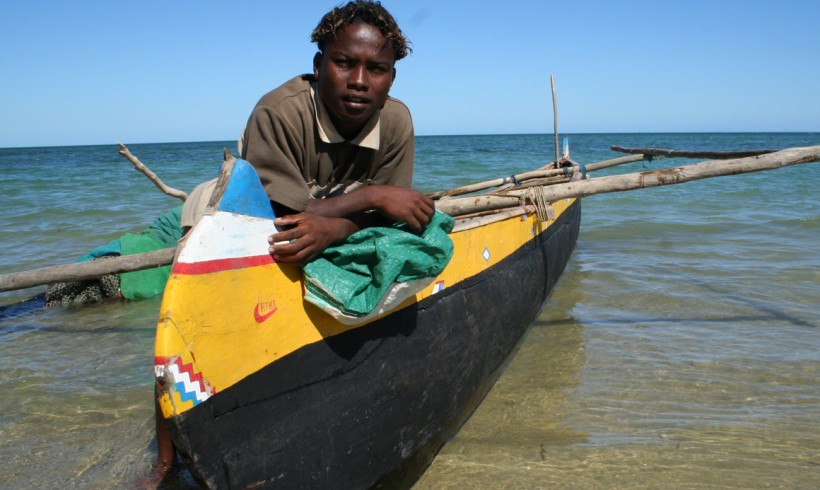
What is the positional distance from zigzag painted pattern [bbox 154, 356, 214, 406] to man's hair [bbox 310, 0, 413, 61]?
1124mm

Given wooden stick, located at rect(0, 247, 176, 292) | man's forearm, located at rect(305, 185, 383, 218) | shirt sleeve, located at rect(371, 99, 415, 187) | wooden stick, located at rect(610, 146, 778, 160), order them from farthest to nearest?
wooden stick, located at rect(610, 146, 778, 160) < wooden stick, located at rect(0, 247, 176, 292) < shirt sleeve, located at rect(371, 99, 415, 187) < man's forearm, located at rect(305, 185, 383, 218)

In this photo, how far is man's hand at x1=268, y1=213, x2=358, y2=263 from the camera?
5.50ft

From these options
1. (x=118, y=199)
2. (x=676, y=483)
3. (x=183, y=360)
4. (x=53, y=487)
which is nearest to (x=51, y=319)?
(x=53, y=487)

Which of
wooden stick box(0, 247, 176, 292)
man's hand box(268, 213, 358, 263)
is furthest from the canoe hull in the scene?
wooden stick box(0, 247, 176, 292)

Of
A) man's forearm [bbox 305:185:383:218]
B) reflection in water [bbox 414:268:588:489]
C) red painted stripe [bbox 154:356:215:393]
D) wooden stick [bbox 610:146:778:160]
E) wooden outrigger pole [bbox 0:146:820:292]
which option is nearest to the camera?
red painted stripe [bbox 154:356:215:393]

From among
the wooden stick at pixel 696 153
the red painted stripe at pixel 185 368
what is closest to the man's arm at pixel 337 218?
the red painted stripe at pixel 185 368

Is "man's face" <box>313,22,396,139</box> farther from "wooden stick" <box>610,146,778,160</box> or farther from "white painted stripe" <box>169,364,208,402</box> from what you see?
"wooden stick" <box>610,146,778,160</box>

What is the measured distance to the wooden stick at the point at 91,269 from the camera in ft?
9.30

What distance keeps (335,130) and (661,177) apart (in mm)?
2082

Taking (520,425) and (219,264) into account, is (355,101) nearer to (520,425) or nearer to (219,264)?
(219,264)

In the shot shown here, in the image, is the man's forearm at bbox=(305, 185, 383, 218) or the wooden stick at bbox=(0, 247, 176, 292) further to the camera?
the wooden stick at bbox=(0, 247, 176, 292)

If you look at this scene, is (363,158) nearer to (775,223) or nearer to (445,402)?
(445,402)

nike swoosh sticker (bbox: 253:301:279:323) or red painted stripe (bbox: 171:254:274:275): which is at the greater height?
red painted stripe (bbox: 171:254:274:275)

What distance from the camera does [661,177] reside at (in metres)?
3.31
